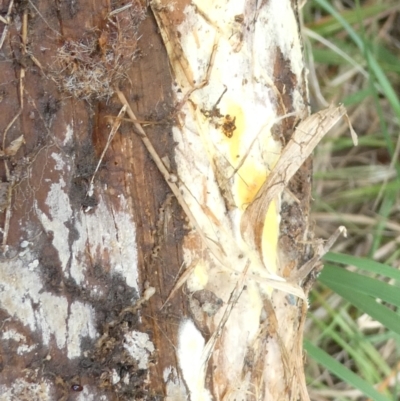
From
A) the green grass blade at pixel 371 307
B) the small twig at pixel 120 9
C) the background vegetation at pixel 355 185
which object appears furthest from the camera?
the background vegetation at pixel 355 185

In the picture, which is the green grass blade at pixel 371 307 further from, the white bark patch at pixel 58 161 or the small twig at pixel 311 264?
the white bark patch at pixel 58 161

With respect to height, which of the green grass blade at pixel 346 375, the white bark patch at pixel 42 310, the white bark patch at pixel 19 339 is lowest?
the green grass blade at pixel 346 375

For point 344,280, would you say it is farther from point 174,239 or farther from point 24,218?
point 24,218

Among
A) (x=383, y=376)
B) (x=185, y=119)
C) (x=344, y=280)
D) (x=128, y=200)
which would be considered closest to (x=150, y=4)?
(x=185, y=119)

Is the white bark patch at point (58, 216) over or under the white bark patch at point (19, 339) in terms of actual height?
over

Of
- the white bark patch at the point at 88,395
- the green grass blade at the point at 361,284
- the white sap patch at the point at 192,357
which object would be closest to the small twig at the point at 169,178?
the white sap patch at the point at 192,357

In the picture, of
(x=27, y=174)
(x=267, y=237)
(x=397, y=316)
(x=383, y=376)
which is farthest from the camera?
(x=383, y=376)

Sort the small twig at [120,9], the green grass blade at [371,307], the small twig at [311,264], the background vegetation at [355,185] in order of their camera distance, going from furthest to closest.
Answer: the background vegetation at [355,185]
the green grass blade at [371,307]
the small twig at [311,264]
the small twig at [120,9]

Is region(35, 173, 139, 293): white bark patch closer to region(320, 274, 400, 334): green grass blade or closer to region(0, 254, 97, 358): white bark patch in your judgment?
region(0, 254, 97, 358): white bark patch
